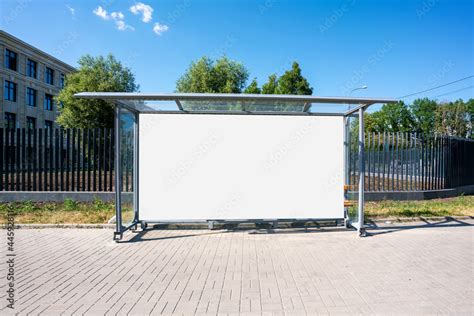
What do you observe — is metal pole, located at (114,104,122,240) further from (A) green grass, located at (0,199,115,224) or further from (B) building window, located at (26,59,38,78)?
(B) building window, located at (26,59,38,78)

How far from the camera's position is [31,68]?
131ft

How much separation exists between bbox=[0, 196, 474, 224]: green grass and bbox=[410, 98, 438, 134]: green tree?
243 feet

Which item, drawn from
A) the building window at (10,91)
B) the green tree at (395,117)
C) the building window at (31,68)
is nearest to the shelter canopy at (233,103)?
the building window at (10,91)

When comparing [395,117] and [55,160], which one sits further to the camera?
[395,117]

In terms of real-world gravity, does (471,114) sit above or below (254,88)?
above

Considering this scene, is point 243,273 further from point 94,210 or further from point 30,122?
point 30,122

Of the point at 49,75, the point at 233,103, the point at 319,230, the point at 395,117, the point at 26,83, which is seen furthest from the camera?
the point at 395,117

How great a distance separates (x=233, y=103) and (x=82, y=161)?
5.93m

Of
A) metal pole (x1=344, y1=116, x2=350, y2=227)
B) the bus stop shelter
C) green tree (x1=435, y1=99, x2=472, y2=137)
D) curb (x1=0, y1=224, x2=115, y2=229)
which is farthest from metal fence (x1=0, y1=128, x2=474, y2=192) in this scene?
green tree (x1=435, y1=99, x2=472, y2=137)

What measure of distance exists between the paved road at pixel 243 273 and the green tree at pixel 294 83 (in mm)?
14394

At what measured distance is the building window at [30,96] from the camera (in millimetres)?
39688

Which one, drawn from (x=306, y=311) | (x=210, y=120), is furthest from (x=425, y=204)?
(x=306, y=311)

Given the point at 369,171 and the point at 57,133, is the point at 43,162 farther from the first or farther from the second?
the point at 369,171

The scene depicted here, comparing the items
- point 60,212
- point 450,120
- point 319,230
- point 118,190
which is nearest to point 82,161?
point 60,212
